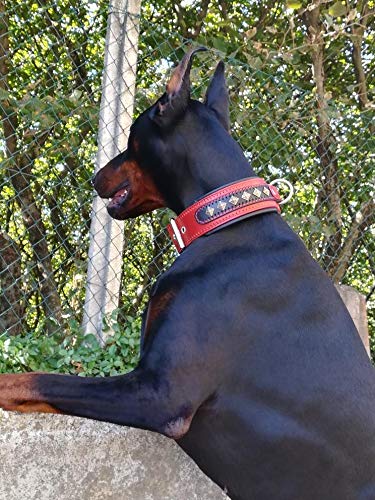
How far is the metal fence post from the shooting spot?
12.8 feet

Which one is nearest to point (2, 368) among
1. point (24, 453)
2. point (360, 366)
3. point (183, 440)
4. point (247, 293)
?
point (24, 453)

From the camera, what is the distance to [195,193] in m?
2.59

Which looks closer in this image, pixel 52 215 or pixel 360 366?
pixel 360 366

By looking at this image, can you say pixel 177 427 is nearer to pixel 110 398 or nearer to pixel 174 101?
pixel 110 398

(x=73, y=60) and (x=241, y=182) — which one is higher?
(x=73, y=60)

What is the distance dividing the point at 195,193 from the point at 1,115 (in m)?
2.33

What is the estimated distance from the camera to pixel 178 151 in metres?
2.61

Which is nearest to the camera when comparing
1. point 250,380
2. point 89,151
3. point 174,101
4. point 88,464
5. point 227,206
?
point 250,380

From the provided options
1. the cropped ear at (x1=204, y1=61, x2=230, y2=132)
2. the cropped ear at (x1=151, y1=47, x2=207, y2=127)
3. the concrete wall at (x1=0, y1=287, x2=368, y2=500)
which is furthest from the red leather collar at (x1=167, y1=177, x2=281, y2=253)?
the concrete wall at (x1=0, y1=287, x2=368, y2=500)

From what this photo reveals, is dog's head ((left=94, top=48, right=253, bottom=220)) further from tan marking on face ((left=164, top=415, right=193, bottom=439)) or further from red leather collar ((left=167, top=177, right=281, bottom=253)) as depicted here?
tan marking on face ((left=164, top=415, right=193, bottom=439))

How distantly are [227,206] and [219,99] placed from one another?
69 cm

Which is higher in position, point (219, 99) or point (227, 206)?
point (219, 99)

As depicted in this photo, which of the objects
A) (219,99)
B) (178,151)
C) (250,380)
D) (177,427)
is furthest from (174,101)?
(177,427)

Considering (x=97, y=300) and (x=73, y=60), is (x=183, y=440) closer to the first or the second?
(x=97, y=300)
